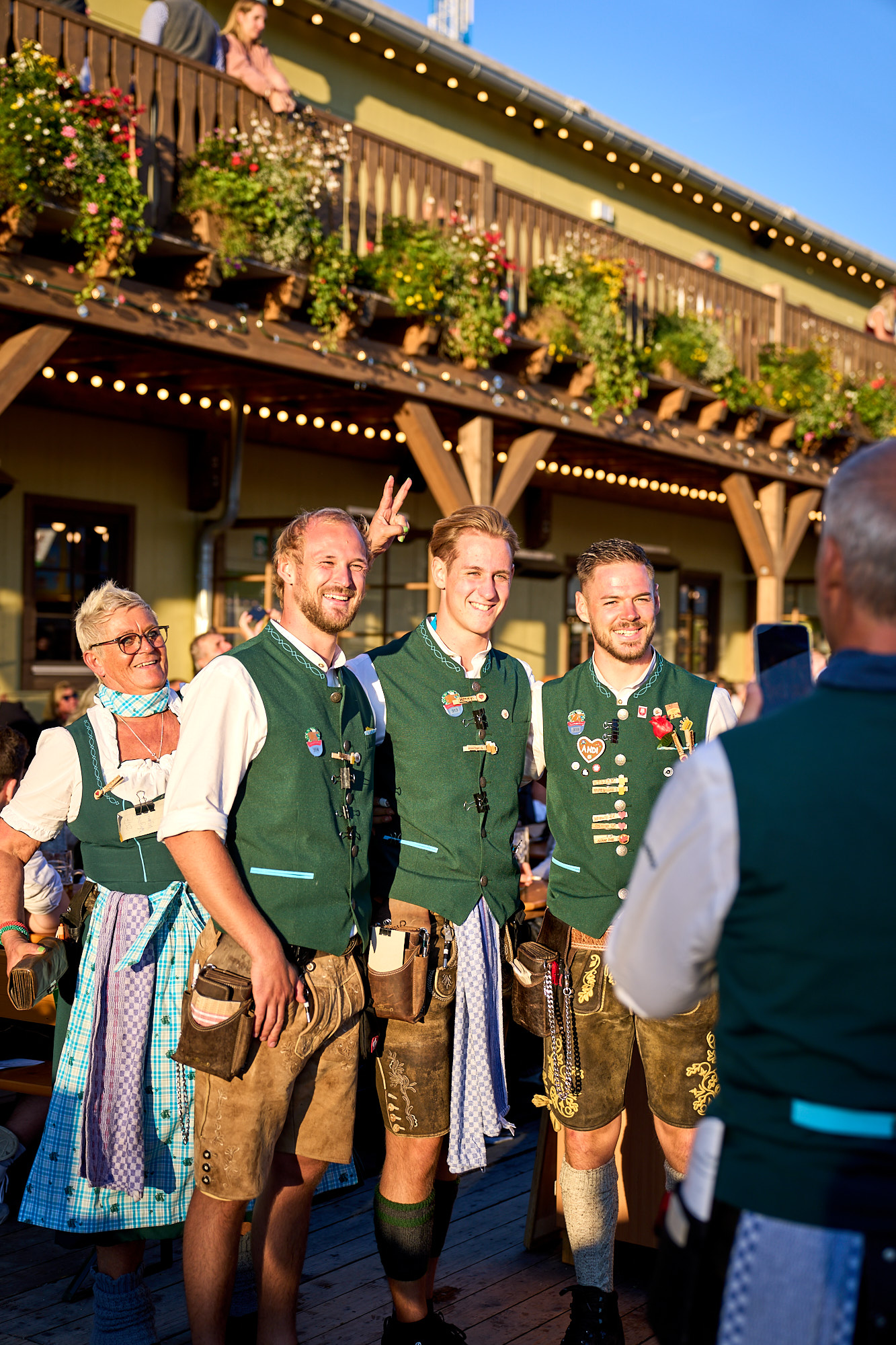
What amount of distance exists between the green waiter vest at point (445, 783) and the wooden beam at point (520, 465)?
571cm

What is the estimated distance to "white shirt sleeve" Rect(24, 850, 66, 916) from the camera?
371 centimetres

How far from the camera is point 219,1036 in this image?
2314mm

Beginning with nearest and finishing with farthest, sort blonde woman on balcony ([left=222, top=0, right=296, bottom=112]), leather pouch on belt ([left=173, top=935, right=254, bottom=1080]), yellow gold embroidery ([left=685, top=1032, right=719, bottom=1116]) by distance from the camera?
leather pouch on belt ([left=173, top=935, right=254, bottom=1080]) → yellow gold embroidery ([left=685, top=1032, right=719, bottom=1116]) → blonde woman on balcony ([left=222, top=0, right=296, bottom=112])

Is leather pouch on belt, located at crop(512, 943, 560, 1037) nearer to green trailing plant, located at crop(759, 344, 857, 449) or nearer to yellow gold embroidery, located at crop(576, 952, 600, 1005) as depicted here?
yellow gold embroidery, located at crop(576, 952, 600, 1005)

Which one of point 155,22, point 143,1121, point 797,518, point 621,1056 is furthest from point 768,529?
point 143,1121

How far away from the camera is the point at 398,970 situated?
257cm

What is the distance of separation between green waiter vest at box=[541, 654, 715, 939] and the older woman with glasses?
0.88 m

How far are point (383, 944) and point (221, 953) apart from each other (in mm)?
368

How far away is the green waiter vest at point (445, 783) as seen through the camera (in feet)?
8.90

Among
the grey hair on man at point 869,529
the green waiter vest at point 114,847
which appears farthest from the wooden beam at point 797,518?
the grey hair on man at point 869,529

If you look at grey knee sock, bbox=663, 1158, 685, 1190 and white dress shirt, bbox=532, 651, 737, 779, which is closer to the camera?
grey knee sock, bbox=663, 1158, 685, 1190

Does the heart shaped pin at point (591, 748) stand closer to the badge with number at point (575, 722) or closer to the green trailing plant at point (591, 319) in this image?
the badge with number at point (575, 722)

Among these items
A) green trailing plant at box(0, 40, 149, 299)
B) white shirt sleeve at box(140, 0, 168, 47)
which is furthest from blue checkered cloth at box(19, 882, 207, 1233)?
white shirt sleeve at box(140, 0, 168, 47)

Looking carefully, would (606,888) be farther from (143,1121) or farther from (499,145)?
(499,145)
